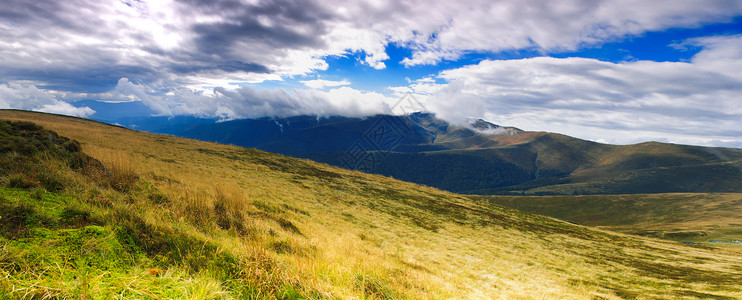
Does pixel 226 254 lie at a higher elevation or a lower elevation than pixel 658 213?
higher

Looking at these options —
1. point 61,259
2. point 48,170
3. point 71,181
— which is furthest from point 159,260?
point 48,170

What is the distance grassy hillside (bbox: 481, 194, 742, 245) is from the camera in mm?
71938

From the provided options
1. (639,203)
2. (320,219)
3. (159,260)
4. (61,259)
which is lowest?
(639,203)

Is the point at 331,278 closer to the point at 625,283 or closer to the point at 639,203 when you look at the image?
the point at 625,283

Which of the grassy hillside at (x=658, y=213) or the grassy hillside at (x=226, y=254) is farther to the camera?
the grassy hillside at (x=658, y=213)

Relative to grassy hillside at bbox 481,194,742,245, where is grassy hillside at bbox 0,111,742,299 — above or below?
above

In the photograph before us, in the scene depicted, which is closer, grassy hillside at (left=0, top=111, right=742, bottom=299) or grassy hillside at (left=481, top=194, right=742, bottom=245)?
grassy hillside at (left=0, top=111, right=742, bottom=299)

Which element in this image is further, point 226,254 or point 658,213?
point 658,213

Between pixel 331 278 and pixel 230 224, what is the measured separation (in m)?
4.12

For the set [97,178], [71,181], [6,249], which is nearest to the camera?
[6,249]

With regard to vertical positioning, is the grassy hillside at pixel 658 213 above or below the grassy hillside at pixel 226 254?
below

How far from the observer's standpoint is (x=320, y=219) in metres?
14.1

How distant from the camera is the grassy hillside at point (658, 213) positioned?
71938 millimetres

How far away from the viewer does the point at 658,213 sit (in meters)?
115
